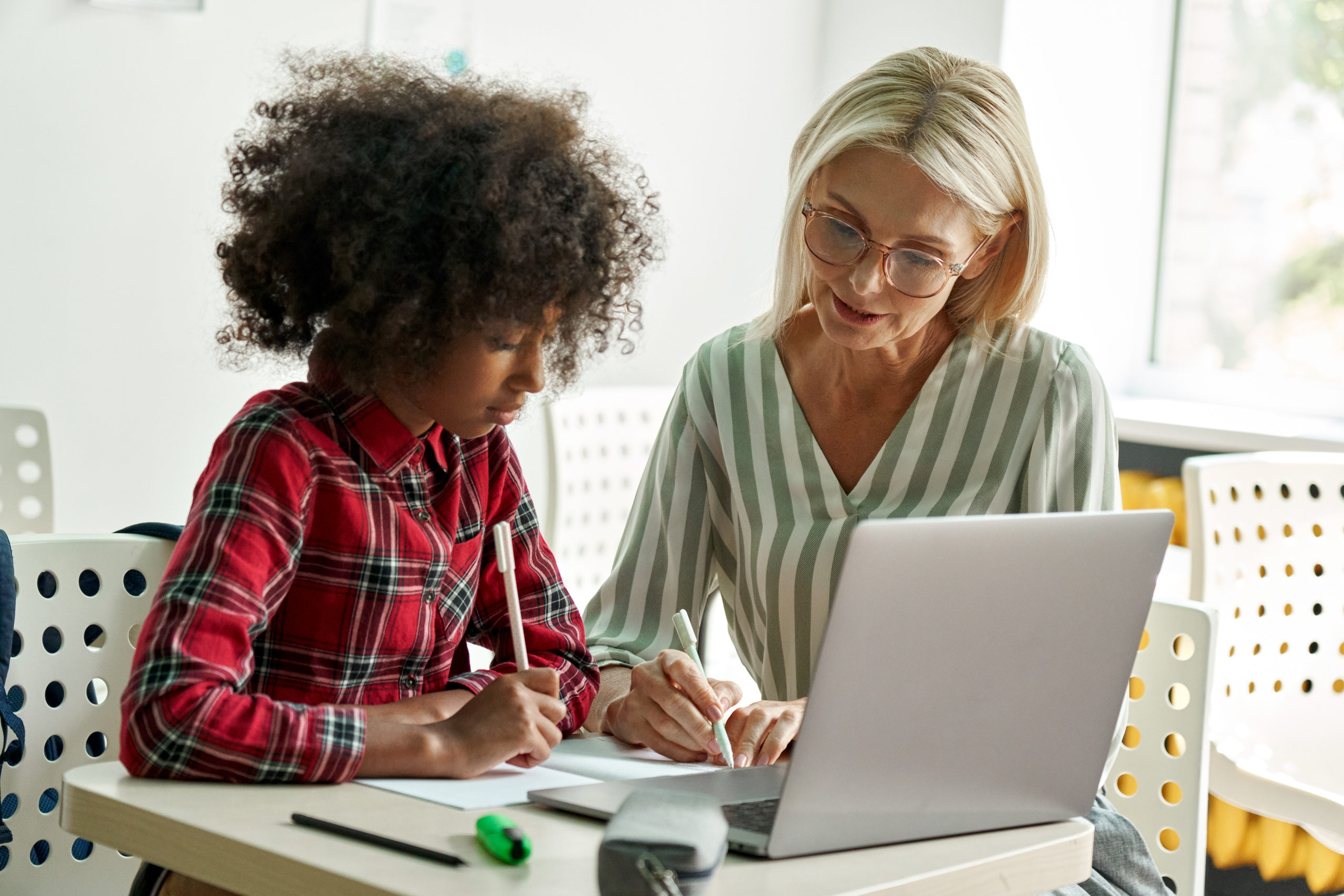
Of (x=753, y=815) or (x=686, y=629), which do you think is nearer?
(x=753, y=815)

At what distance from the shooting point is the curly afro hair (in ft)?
3.03

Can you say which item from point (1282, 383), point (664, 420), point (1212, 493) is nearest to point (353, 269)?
point (664, 420)

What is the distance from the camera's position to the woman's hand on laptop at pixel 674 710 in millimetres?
1032

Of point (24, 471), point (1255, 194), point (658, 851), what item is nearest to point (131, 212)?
point (24, 471)

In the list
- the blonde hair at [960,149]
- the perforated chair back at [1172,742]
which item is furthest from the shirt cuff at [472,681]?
the perforated chair back at [1172,742]

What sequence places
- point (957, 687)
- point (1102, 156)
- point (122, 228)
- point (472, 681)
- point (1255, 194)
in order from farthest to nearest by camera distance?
point (1102, 156) < point (1255, 194) < point (122, 228) < point (472, 681) < point (957, 687)

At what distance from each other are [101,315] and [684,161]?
1370 millimetres

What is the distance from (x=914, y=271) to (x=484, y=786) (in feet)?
2.29

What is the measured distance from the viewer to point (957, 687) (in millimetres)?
788

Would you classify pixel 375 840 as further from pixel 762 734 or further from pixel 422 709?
pixel 762 734

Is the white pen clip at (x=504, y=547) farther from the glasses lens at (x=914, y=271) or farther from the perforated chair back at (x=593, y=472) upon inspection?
the perforated chair back at (x=593, y=472)

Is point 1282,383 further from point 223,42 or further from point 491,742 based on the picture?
point 491,742

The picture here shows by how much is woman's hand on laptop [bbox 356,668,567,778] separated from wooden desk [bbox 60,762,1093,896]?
33mm

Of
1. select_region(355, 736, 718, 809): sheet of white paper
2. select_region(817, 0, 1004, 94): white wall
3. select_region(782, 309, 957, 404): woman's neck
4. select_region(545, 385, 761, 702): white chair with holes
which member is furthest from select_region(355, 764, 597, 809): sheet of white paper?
select_region(817, 0, 1004, 94): white wall
